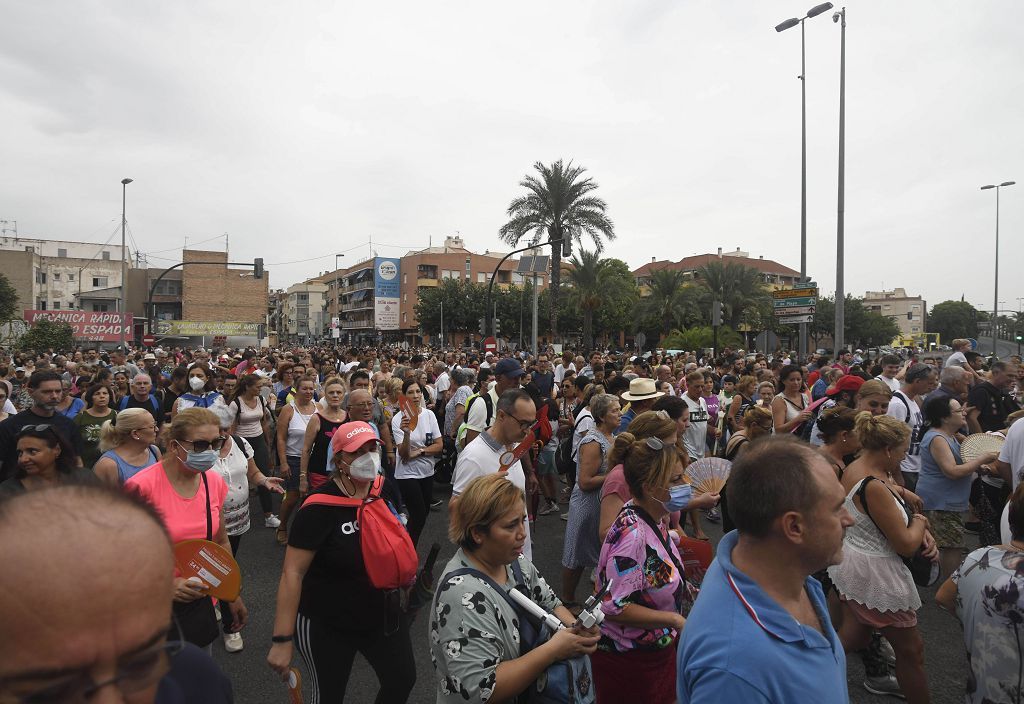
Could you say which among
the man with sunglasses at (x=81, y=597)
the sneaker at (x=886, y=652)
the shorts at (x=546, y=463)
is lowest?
the sneaker at (x=886, y=652)

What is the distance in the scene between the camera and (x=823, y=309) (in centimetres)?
7119

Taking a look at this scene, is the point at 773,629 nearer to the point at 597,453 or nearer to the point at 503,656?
the point at 503,656

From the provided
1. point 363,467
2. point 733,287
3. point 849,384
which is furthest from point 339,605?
point 733,287

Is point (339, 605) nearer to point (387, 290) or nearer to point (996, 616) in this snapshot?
point (996, 616)

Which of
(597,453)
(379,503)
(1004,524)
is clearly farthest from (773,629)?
(597,453)

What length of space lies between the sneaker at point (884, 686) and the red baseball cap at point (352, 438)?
3.64 m

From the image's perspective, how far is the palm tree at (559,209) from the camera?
29.0 metres

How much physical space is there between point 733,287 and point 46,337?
4066 centimetres

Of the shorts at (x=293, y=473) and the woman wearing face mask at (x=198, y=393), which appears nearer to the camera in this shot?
the shorts at (x=293, y=473)

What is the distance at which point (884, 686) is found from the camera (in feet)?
13.1

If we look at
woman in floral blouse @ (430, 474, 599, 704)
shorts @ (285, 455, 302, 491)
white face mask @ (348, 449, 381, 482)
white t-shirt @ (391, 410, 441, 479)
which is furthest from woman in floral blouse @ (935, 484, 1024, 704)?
shorts @ (285, 455, 302, 491)

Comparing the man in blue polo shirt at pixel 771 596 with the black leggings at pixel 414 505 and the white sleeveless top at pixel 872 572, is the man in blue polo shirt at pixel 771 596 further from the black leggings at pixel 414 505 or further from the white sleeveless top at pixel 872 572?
the black leggings at pixel 414 505

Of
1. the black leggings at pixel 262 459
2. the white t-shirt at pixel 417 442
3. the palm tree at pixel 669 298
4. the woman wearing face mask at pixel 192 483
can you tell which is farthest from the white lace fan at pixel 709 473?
the palm tree at pixel 669 298

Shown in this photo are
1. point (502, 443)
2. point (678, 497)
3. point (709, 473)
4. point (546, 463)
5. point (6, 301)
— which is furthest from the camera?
point (6, 301)
